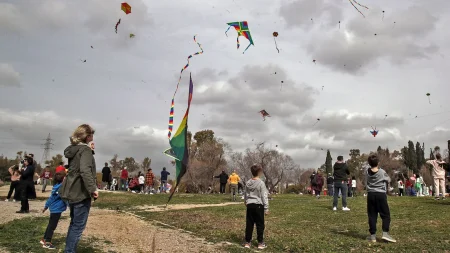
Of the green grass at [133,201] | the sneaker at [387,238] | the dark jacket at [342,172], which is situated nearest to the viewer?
the sneaker at [387,238]

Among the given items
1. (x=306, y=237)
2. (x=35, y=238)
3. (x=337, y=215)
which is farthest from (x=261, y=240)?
(x=337, y=215)

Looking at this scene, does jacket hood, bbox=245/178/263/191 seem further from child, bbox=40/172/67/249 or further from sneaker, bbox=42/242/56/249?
sneaker, bbox=42/242/56/249

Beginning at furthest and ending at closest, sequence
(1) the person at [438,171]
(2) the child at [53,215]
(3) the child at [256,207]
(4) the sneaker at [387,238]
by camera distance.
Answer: (1) the person at [438,171] → (4) the sneaker at [387,238] → (3) the child at [256,207] → (2) the child at [53,215]

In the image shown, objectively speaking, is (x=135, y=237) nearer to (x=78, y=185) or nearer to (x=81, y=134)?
(x=78, y=185)

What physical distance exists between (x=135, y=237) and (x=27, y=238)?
2528 mm

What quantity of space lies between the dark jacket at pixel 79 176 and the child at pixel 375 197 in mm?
6790

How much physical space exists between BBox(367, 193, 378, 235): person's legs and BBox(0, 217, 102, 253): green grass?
6.54m

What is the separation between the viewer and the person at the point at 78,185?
21.3ft

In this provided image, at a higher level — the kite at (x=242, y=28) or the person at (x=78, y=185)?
the kite at (x=242, y=28)

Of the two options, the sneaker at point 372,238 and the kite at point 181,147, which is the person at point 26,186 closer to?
the kite at point 181,147

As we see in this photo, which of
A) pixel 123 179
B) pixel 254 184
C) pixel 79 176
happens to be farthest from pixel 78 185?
pixel 123 179

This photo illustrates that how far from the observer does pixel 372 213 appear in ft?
30.9

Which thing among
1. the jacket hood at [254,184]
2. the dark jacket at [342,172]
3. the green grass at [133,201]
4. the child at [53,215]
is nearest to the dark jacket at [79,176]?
the child at [53,215]

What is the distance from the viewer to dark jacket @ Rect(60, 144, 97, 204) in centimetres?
652
